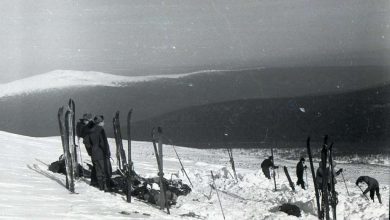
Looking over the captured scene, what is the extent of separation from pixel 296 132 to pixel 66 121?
5600 cm

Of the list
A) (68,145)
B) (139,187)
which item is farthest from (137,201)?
(68,145)

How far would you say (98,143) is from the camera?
10.7 meters

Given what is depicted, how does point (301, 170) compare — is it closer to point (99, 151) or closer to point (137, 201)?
point (137, 201)

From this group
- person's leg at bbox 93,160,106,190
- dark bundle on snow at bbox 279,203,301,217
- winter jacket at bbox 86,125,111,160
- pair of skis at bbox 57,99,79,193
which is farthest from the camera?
dark bundle on snow at bbox 279,203,301,217

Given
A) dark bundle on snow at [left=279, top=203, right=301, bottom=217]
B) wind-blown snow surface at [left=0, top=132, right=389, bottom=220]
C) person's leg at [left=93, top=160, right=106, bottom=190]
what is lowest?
dark bundle on snow at [left=279, top=203, right=301, bottom=217]

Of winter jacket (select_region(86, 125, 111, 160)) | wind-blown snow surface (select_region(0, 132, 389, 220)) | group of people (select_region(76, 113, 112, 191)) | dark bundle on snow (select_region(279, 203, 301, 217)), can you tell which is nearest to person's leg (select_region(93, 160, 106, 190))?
group of people (select_region(76, 113, 112, 191))

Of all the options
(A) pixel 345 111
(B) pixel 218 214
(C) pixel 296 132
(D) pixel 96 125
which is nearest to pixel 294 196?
(B) pixel 218 214

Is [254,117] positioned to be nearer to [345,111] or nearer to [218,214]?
[345,111]

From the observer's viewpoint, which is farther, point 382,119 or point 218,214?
point 382,119

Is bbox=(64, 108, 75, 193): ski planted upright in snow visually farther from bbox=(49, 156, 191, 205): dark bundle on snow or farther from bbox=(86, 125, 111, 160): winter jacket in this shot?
bbox=(49, 156, 191, 205): dark bundle on snow

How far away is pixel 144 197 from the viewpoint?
11.2m

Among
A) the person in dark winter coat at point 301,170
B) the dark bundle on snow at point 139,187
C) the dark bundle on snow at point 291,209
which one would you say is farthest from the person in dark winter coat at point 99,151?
the person in dark winter coat at point 301,170

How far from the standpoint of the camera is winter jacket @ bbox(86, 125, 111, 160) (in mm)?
10727

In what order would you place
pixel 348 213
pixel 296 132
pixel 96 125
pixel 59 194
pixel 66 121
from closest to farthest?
pixel 59 194
pixel 66 121
pixel 96 125
pixel 348 213
pixel 296 132
